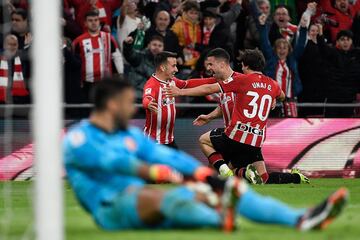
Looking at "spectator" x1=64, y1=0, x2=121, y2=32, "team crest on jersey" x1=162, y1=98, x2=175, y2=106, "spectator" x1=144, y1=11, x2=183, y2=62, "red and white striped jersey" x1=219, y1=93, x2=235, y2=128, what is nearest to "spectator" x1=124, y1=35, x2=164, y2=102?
"spectator" x1=144, y1=11, x2=183, y2=62

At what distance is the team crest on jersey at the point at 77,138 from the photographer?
9.15 meters

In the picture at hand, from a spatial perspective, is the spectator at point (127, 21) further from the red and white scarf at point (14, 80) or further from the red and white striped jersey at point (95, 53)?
the red and white scarf at point (14, 80)

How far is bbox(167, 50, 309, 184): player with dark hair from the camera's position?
1714 centimetres

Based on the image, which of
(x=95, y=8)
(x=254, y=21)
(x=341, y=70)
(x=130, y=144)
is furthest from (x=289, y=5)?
(x=130, y=144)

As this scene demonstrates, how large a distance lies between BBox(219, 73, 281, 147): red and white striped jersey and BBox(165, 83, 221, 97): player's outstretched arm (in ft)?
1.80

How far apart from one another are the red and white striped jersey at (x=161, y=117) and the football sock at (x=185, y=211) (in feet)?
27.7

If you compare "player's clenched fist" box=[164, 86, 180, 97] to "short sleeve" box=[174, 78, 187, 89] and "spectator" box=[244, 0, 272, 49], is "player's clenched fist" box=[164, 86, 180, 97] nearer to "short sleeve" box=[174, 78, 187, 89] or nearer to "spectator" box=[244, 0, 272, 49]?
"short sleeve" box=[174, 78, 187, 89]

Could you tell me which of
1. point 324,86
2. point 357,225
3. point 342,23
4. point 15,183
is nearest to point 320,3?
point 342,23

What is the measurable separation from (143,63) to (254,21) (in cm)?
224

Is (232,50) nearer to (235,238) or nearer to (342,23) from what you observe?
(342,23)

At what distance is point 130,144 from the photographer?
30.6 feet

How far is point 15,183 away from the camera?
17.8 m

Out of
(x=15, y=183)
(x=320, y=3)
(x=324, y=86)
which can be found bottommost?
(x=15, y=183)

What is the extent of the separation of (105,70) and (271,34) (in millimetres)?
3324
